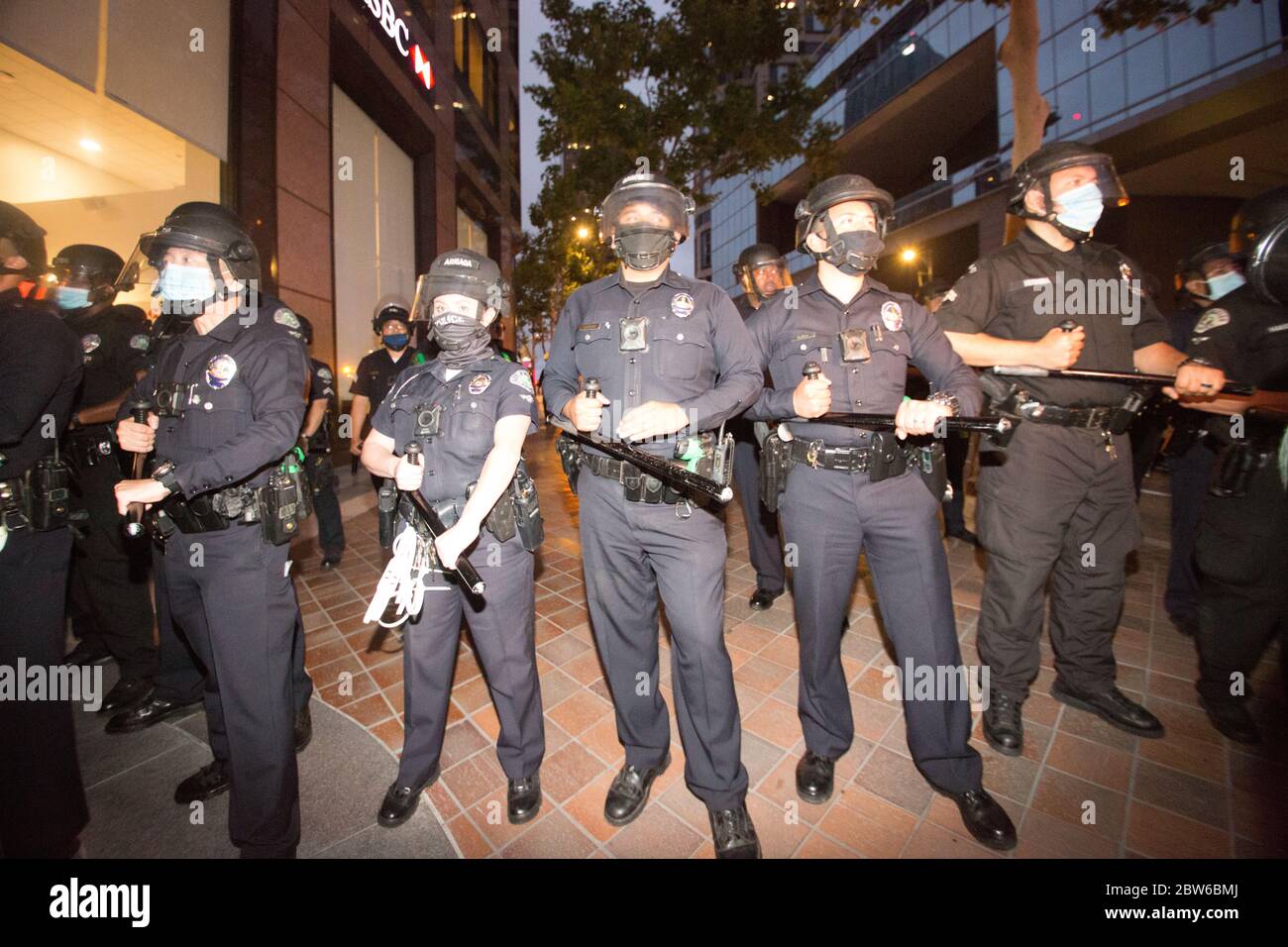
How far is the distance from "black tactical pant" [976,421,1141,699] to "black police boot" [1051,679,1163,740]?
34 centimetres

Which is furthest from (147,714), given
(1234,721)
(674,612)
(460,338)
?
(1234,721)

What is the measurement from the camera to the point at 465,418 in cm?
230

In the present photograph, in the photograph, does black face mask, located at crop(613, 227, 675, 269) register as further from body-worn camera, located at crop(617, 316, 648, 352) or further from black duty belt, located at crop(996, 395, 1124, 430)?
black duty belt, located at crop(996, 395, 1124, 430)

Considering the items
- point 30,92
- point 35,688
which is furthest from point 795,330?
point 30,92

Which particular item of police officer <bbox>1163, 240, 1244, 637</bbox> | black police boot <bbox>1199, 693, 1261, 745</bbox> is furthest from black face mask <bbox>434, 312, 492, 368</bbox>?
police officer <bbox>1163, 240, 1244, 637</bbox>

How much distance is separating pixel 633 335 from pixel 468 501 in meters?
1.03

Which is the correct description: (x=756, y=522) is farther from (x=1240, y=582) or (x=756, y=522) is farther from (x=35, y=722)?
(x=35, y=722)

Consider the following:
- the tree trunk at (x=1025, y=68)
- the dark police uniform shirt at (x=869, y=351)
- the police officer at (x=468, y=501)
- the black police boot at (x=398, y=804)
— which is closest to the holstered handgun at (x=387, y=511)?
the police officer at (x=468, y=501)

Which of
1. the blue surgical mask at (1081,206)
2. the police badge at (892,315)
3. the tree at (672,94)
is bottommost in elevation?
the police badge at (892,315)

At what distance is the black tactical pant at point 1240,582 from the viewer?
9.07ft

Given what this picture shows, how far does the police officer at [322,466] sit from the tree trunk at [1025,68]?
792 centimetres

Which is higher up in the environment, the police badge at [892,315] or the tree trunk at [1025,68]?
the tree trunk at [1025,68]

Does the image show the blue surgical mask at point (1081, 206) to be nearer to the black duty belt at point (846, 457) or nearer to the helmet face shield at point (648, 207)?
the black duty belt at point (846, 457)
